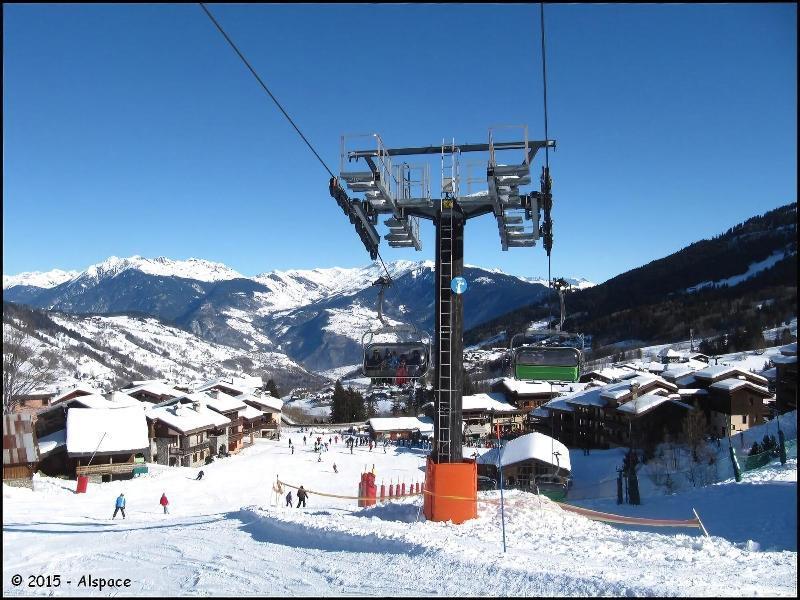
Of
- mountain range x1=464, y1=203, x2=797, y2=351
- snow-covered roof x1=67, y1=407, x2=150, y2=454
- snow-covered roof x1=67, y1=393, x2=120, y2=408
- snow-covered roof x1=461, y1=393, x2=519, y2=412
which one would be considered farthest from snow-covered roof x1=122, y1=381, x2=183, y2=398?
mountain range x1=464, y1=203, x2=797, y2=351

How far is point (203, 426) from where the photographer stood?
1882 inches

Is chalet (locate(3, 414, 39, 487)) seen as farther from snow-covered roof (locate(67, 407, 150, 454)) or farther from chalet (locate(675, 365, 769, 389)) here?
chalet (locate(675, 365, 769, 389))

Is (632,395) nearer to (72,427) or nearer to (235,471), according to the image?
(235,471)

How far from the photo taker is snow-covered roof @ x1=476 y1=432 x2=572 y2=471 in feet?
109

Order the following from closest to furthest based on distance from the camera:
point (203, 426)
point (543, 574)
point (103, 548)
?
point (543, 574), point (103, 548), point (203, 426)

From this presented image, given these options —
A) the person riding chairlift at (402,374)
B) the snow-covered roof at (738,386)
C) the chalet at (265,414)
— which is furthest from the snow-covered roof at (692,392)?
the person riding chairlift at (402,374)

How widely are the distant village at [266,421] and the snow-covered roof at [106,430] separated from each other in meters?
0.06

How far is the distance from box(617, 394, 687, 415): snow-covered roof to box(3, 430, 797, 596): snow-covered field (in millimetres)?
29263

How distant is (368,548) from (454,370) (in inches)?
159

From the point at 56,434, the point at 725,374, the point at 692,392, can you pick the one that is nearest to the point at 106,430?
the point at 56,434

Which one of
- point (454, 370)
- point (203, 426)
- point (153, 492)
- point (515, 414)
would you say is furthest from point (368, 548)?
point (515, 414)

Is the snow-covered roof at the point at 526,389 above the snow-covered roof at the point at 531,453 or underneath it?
above

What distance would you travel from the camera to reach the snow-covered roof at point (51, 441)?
36.8 metres

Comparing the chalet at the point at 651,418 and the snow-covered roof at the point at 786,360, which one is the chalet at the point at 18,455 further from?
the snow-covered roof at the point at 786,360
